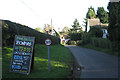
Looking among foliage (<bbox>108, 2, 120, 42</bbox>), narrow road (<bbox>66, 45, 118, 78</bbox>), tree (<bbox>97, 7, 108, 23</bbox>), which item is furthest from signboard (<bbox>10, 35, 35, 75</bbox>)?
tree (<bbox>97, 7, 108, 23</bbox>)

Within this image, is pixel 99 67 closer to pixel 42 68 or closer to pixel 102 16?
pixel 42 68

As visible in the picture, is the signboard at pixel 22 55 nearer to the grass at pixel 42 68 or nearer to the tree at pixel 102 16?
→ the grass at pixel 42 68

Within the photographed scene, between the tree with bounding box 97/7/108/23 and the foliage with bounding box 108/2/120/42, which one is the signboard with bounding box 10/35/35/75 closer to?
the foliage with bounding box 108/2/120/42

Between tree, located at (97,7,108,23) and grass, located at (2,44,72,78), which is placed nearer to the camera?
grass, located at (2,44,72,78)

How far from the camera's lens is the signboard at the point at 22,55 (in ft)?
21.4

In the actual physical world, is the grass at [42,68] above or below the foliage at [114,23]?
below

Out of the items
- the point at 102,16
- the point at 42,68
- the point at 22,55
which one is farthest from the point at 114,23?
the point at 102,16

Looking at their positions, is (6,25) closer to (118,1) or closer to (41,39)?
(118,1)

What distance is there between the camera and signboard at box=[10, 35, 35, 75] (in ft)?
21.4

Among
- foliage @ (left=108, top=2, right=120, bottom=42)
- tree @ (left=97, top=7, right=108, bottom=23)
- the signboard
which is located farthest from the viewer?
tree @ (left=97, top=7, right=108, bottom=23)

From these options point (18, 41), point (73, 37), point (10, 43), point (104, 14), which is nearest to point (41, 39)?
point (10, 43)

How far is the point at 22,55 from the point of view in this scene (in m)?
6.66

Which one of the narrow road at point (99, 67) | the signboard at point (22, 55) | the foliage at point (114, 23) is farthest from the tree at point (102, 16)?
the signboard at point (22, 55)

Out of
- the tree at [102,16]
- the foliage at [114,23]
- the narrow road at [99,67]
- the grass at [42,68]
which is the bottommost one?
the narrow road at [99,67]
